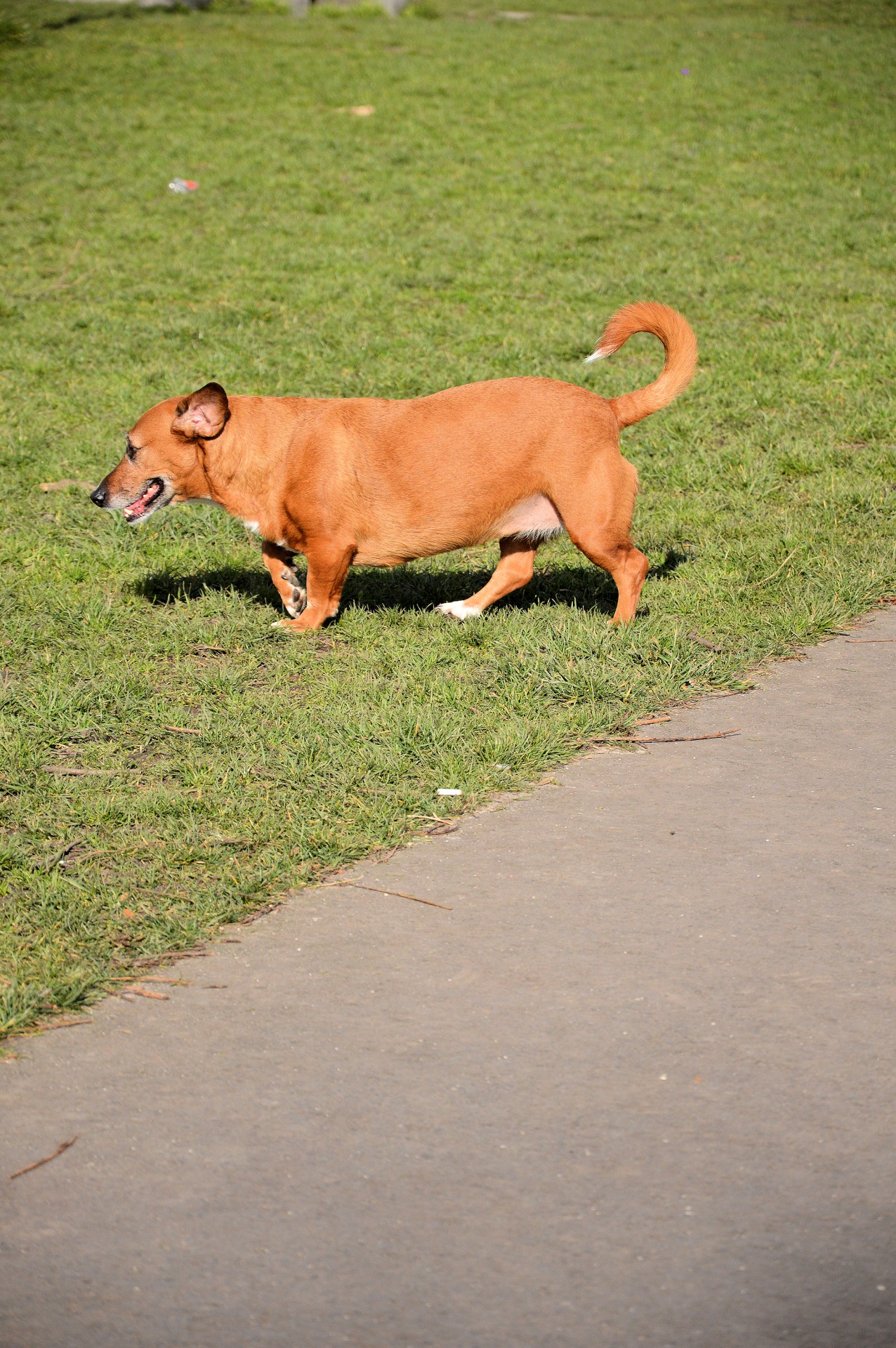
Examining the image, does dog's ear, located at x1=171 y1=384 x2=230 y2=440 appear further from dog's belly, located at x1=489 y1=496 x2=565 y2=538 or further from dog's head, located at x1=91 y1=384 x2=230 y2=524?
dog's belly, located at x1=489 y1=496 x2=565 y2=538

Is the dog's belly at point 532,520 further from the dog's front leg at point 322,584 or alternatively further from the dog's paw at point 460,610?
the dog's front leg at point 322,584

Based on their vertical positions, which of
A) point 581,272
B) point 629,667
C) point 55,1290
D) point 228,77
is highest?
point 228,77

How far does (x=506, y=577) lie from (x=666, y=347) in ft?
4.18

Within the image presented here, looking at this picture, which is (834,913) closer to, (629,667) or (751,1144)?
(751,1144)

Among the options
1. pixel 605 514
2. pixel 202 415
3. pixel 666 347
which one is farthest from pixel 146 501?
pixel 666 347

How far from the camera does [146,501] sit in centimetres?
592

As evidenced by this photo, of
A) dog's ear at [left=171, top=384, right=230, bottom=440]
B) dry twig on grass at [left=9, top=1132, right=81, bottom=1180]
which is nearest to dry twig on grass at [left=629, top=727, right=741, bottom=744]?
dog's ear at [left=171, top=384, right=230, bottom=440]

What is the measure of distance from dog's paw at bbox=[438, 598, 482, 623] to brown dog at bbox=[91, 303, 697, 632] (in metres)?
0.40

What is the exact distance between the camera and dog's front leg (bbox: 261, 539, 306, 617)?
612cm

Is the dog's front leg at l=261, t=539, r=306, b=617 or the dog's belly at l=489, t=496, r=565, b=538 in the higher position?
the dog's belly at l=489, t=496, r=565, b=538

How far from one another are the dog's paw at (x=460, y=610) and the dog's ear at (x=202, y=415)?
135cm

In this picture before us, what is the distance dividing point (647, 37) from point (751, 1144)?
25043mm

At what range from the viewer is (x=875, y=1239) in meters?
2.70

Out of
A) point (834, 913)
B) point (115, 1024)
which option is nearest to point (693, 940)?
point (834, 913)
